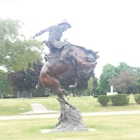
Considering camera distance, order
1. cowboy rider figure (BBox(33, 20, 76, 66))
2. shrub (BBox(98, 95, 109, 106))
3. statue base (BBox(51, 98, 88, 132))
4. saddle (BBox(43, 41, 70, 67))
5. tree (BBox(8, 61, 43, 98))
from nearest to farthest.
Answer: cowboy rider figure (BBox(33, 20, 76, 66)), saddle (BBox(43, 41, 70, 67)), statue base (BBox(51, 98, 88, 132)), shrub (BBox(98, 95, 109, 106)), tree (BBox(8, 61, 43, 98))

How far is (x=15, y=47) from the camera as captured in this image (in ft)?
91.5

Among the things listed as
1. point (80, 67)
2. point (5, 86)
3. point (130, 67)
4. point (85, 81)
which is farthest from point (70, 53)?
point (130, 67)

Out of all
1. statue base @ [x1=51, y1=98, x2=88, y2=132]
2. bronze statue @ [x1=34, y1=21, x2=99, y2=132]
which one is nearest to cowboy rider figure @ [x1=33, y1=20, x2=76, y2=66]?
bronze statue @ [x1=34, y1=21, x2=99, y2=132]

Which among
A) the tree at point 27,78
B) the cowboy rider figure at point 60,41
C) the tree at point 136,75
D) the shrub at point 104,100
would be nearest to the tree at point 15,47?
the shrub at point 104,100

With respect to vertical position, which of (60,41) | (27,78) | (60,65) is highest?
(27,78)

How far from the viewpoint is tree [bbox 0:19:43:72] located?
2714 cm

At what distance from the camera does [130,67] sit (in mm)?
81375

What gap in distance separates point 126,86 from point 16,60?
42.5 meters

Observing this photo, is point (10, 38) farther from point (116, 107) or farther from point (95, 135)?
point (95, 135)

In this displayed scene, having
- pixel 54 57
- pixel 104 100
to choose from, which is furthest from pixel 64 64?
pixel 104 100

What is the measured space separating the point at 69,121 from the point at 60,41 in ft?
10.5

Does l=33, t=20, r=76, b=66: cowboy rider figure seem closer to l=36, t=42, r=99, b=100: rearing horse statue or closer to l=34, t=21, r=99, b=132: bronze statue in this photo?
l=34, t=21, r=99, b=132: bronze statue

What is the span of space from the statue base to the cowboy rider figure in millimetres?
2014

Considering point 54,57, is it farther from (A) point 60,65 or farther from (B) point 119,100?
(B) point 119,100
